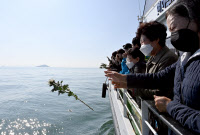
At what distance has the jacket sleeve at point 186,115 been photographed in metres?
0.76

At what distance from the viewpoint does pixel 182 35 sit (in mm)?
1055

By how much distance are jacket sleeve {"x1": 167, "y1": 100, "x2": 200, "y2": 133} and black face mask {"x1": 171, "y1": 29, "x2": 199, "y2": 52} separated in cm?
44

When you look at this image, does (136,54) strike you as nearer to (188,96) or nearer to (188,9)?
(188,9)

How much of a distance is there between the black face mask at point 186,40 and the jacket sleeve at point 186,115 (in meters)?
0.44

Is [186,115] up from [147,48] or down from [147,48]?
down

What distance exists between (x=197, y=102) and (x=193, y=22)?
592mm

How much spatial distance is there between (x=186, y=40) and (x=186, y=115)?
538 millimetres

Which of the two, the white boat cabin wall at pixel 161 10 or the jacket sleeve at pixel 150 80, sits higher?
the white boat cabin wall at pixel 161 10

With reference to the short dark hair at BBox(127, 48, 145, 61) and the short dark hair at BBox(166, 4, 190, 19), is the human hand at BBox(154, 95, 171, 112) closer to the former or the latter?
the short dark hair at BBox(166, 4, 190, 19)

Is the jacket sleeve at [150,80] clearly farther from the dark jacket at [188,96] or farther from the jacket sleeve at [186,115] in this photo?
the jacket sleeve at [186,115]

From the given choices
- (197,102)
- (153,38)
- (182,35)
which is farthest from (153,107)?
(153,38)

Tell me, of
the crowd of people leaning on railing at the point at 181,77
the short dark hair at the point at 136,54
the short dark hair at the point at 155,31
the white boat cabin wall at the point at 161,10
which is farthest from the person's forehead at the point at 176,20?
the white boat cabin wall at the point at 161,10

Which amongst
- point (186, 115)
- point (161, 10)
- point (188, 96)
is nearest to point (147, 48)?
point (188, 96)

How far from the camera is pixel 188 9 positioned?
3.54ft
